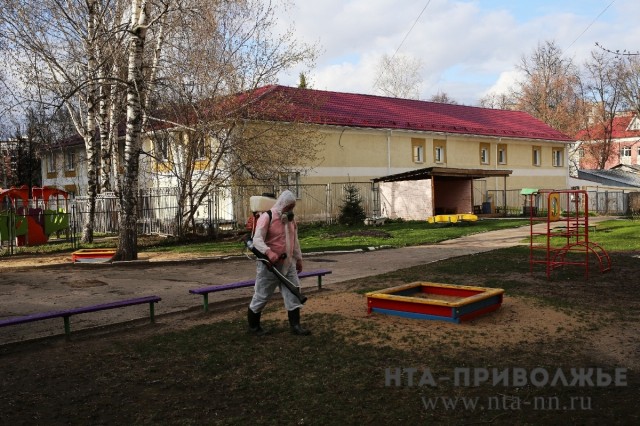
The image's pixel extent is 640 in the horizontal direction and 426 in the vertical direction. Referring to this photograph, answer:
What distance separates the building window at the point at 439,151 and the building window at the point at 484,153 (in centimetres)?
341

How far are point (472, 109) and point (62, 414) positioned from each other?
4109 cm

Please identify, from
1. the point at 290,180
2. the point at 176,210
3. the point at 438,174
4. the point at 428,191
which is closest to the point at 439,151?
the point at 428,191

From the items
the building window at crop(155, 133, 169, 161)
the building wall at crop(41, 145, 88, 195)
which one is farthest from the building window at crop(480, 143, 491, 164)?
the building wall at crop(41, 145, 88, 195)

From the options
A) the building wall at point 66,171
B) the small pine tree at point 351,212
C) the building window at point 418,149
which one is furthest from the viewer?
the building wall at point 66,171

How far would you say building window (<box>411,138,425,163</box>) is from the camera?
34.8 m

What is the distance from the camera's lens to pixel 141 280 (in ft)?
41.2

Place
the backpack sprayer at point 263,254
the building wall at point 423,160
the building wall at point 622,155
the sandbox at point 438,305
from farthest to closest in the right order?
the building wall at point 622,155, the building wall at point 423,160, the sandbox at point 438,305, the backpack sprayer at point 263,254

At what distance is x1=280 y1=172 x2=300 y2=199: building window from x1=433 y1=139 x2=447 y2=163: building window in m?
10.8

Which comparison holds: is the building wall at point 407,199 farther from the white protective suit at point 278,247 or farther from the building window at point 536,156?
the white protective suit at point 278,247

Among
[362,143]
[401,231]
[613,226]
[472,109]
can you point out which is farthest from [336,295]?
[472,109]

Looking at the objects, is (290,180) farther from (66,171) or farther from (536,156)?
(536,156)

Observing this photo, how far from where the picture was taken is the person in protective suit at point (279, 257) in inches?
278

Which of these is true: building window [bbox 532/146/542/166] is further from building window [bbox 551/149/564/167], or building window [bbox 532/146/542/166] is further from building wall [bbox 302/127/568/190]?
building window [bbox 551/149/564/167]

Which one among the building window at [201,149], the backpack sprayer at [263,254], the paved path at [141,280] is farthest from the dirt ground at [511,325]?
the building window at [201,149]
